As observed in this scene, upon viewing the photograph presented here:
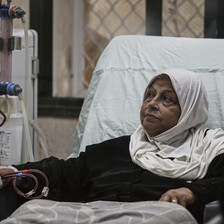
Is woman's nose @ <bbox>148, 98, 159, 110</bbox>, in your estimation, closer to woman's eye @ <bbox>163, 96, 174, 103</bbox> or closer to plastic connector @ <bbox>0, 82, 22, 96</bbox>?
woman's eye @ <bbox>163, 96, 174, 103</bbox>

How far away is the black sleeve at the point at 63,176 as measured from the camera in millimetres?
1643

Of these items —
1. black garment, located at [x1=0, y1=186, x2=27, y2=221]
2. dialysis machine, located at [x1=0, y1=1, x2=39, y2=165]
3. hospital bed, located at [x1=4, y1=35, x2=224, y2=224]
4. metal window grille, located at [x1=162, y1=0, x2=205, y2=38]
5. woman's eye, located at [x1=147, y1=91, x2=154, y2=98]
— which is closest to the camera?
black garment, located at [x1=0, y1=186, x2=27, y2=221]

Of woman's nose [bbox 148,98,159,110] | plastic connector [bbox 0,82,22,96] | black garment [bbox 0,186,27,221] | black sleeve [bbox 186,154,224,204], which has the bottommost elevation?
black garment [bbox 0,186,27,221]

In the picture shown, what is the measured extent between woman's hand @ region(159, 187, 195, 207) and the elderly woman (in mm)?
Result: 149

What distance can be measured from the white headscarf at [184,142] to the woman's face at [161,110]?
2cm

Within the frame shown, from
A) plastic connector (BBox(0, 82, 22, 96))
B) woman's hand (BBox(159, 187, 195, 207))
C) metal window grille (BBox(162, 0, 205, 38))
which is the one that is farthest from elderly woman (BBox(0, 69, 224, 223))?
metal window grille (BBox(162, 0, 205, 38))

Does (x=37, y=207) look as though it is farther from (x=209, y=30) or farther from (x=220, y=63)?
(x=209, y=30)

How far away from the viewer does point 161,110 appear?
1.69 meters

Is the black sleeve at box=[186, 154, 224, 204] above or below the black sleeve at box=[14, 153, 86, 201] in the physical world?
above

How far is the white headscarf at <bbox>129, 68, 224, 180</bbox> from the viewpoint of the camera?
5.15ft

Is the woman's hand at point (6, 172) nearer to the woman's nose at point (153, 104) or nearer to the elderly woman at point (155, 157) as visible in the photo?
the elderly woman at point (155, 157)

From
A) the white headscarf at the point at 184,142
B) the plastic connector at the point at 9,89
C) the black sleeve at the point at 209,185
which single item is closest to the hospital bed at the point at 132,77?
the white headscarf at the point at 184,142

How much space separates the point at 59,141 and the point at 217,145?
138 centimetres

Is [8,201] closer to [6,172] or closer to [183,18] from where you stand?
[6,172]
